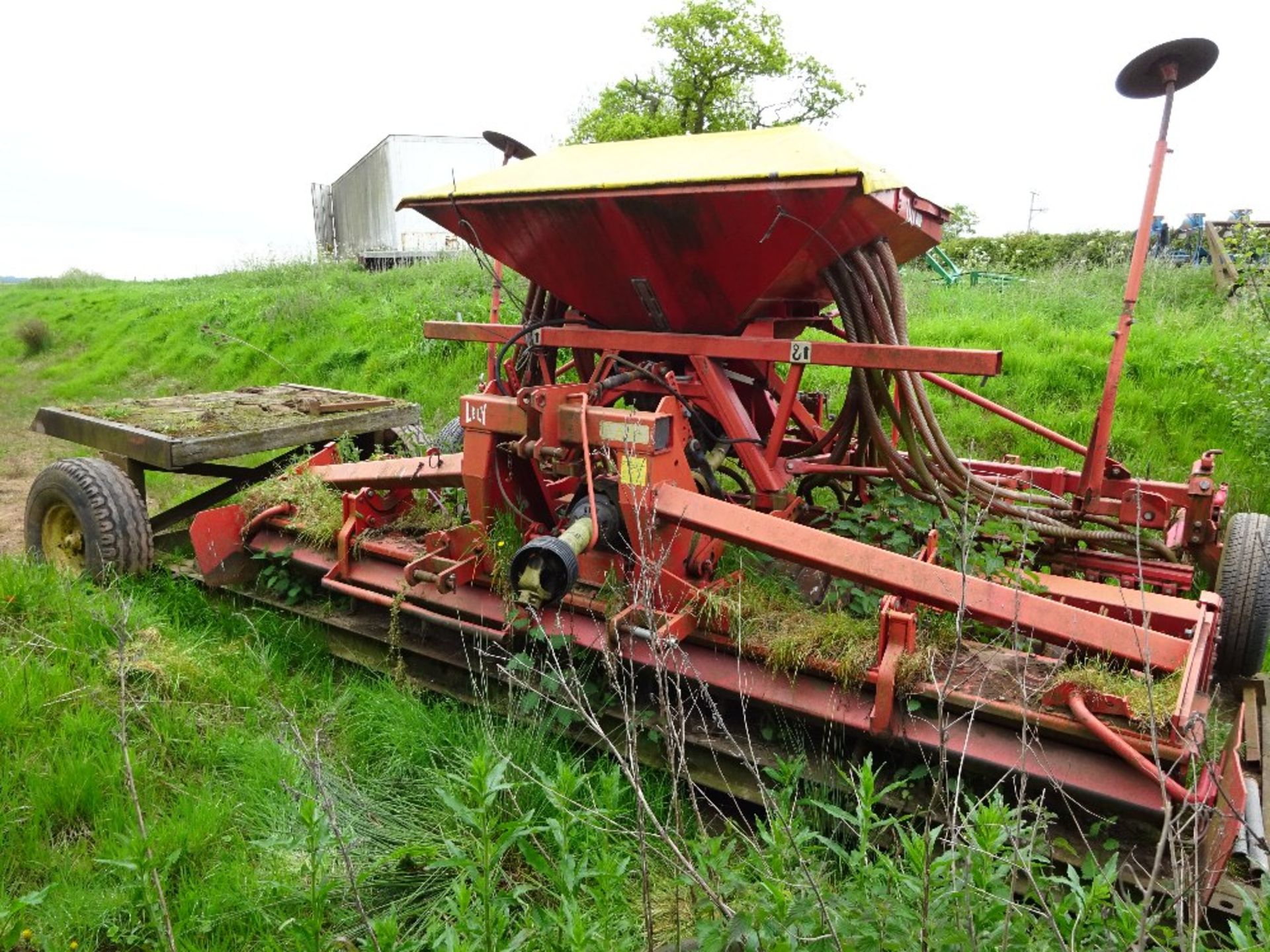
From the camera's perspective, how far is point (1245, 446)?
5910mm

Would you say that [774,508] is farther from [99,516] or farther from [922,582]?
[99,516]

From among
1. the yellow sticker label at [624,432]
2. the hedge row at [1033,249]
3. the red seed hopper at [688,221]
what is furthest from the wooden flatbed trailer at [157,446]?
the hedge row at [1033,249]

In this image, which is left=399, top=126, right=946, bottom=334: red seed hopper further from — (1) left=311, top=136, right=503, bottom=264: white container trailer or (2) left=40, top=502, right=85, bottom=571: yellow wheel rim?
(1) left=311, top=136, right=503, bottom=264: white container trailer

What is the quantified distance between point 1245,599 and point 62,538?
590cm

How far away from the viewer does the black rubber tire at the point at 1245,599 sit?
12.1 ft

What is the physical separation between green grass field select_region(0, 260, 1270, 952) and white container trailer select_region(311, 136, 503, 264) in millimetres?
15539

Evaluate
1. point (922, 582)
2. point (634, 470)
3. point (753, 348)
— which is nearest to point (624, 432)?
point (634, 470)

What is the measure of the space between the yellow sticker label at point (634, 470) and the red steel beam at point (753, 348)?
2.64 feet

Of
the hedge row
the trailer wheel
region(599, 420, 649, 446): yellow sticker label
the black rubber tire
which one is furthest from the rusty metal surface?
the hedge row

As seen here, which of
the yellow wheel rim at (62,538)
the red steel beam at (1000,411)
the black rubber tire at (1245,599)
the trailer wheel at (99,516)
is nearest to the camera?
the black rubber tire at (1245,599)

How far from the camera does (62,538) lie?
16.0ft

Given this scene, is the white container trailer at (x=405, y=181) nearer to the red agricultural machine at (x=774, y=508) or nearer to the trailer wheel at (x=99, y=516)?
the trailer wheel at (x=99, y=516)

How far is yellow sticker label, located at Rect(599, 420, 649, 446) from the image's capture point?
3.14 meters

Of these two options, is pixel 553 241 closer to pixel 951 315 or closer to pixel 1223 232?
pixel 951 315
